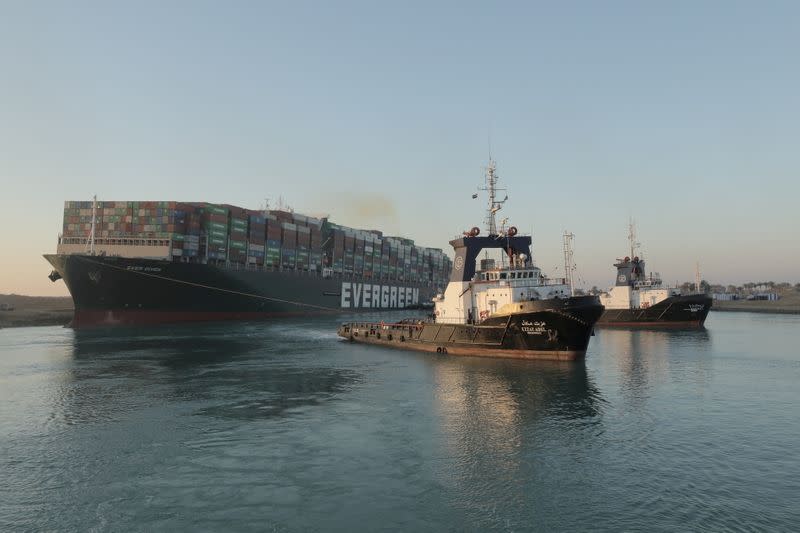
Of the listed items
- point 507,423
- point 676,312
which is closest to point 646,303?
point 676,312

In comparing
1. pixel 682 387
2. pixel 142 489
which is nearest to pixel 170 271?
pixel 142 489

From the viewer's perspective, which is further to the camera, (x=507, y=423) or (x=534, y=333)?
(x=534, y=333)

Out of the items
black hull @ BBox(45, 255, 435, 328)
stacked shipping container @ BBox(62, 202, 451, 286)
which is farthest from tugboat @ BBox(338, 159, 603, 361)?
stacked shipping container @ BBox(62, 202, 451, 286)

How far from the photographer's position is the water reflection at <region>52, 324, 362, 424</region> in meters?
20.3

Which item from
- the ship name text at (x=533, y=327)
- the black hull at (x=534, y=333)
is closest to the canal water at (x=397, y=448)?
the black hull at (x=534, y=333)

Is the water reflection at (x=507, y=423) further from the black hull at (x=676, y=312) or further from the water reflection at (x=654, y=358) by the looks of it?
the black hull at (x=676, y=312)

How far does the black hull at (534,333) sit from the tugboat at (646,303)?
130 feet

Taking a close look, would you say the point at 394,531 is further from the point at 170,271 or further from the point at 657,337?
the point at 170,271

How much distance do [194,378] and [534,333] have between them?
22.6m

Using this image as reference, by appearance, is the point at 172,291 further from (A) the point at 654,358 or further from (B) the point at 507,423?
(A) the point at 654,358

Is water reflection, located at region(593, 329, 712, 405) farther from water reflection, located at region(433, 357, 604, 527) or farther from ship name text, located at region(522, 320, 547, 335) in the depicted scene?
ship name text, located at region(522, 320, 547, 335)

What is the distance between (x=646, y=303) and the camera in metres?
67.3

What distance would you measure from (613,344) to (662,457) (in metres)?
35.6

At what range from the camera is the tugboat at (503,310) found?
31281mm
